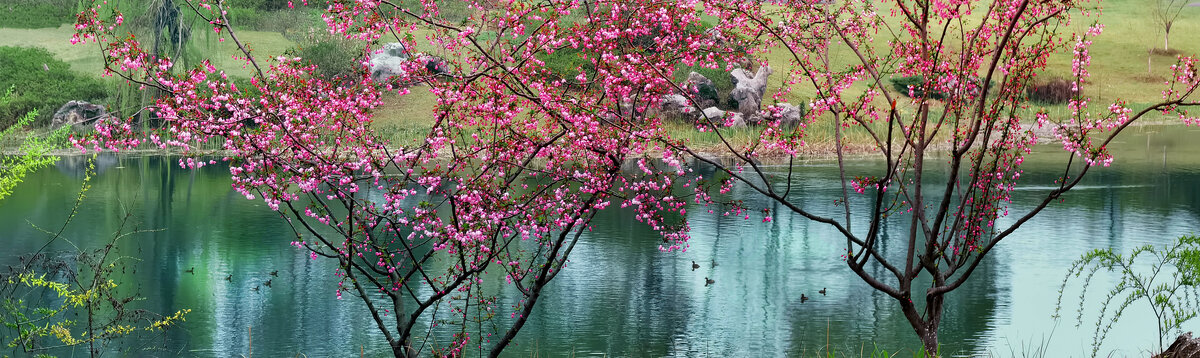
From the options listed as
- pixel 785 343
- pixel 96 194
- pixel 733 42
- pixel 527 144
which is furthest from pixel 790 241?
pixel 96 194

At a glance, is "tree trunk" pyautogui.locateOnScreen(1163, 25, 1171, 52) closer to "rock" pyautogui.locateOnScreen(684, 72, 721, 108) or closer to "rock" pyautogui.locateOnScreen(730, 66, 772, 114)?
"rock" pyautogui.locateOnScreen(730, 66, 772, 114)

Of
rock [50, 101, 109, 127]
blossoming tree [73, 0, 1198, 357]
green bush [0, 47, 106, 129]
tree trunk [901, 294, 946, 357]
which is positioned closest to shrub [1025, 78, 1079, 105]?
rock [50, 101, 109, 127]

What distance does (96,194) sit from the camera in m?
25.3

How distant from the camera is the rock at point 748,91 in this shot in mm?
38688

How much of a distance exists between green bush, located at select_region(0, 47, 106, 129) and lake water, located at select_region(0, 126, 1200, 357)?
713 inches

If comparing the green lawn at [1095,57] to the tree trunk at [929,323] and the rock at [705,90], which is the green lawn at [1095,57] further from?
the tree trunk at [929,323]

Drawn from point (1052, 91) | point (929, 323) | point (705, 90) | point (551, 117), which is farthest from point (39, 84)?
point (929, 323)

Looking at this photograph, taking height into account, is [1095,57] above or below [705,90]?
above

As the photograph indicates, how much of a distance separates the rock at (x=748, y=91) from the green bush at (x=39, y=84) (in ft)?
81.2

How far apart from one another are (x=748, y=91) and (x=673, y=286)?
24.5 metres

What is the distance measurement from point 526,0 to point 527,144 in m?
1.12

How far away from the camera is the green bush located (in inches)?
1633

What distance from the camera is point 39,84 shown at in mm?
45469

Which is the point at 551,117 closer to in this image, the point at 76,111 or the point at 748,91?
the point at 748,91
